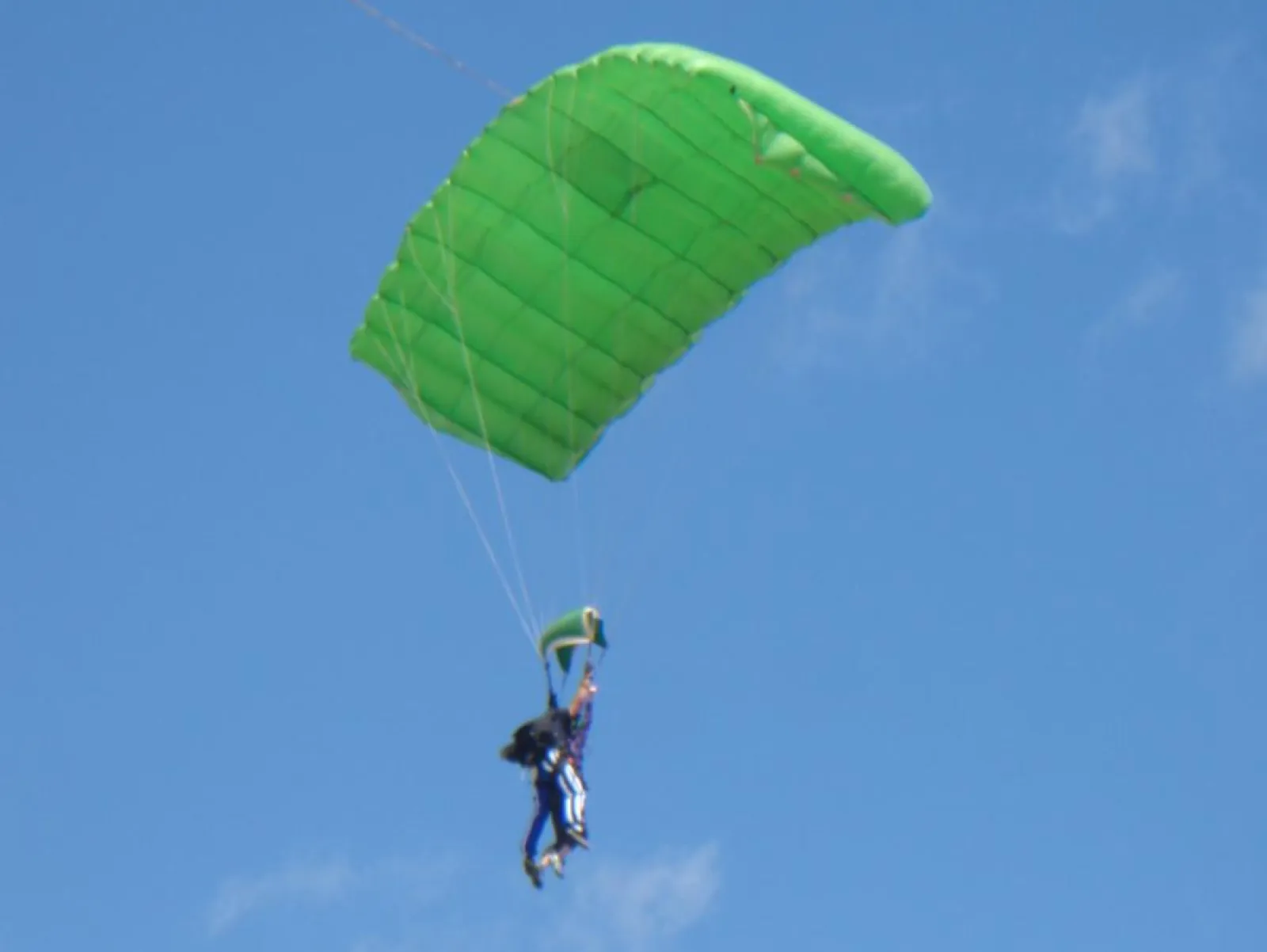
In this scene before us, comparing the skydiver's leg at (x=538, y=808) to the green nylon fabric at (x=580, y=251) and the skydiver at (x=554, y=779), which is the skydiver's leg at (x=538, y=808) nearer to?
the skydiver at (x=554, y=779)

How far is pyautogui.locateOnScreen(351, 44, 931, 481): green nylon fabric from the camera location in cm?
2380

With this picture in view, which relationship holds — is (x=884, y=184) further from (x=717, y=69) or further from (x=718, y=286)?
(x=718, y=286)

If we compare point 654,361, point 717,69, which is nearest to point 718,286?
point 654,361

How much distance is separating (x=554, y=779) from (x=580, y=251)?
4032 millimetres

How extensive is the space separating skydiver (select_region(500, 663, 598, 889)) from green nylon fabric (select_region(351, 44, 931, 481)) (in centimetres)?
308

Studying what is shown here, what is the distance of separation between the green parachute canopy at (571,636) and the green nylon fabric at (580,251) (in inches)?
86.2

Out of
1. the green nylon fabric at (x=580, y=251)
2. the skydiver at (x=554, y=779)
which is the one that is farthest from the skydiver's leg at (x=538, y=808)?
the green nylon fabric at (x=580, y=251)

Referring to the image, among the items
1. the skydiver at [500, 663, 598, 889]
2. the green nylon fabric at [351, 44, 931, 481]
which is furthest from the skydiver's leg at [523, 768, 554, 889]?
the green nylon fabric at [351, 44, 931, 481]

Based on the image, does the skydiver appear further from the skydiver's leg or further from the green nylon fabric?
the green nylon fabric

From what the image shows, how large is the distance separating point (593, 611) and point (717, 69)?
379 cm

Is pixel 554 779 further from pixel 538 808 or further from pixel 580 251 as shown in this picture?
pixel 580 251

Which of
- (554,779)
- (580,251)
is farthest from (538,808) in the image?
(580,251)

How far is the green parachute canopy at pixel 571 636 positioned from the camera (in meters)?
23.6

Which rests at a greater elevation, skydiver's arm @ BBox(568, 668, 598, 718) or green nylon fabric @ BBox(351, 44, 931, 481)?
green nylon fabric @ BBox(351, 44, 931, 481)
